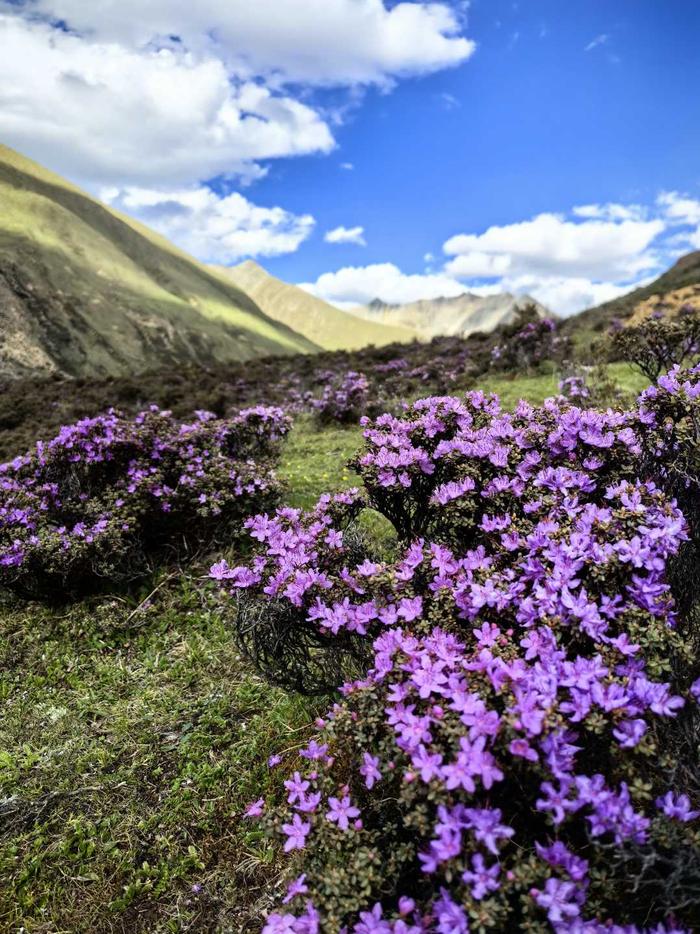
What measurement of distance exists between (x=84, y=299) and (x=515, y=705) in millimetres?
49051

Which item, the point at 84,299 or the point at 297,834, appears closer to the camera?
the point at 297,834

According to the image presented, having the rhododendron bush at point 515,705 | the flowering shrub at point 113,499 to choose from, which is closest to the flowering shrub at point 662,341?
the rhododendron bush at point 515,705

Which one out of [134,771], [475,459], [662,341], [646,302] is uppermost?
[646,302]

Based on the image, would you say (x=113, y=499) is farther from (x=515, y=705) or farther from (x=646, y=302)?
(x=646, y=302)

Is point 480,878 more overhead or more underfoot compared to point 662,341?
more underfoot

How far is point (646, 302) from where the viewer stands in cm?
2448

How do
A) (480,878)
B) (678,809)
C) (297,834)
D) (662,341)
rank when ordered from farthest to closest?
(662,341), (297,834), (678,809), (480,878)

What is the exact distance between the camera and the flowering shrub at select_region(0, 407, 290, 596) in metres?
4.70

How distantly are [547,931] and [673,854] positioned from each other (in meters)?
0.45

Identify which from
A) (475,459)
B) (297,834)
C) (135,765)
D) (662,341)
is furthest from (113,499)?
(662,341)

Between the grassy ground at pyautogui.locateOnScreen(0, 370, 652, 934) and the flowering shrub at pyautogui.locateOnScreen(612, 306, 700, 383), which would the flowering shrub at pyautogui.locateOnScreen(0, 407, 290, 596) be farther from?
the flowering shrub at pyautogui.locateOnScreen(612, 306, 700, 383)

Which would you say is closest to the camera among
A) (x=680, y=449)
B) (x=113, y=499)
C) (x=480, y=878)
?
(x=480, y=878)

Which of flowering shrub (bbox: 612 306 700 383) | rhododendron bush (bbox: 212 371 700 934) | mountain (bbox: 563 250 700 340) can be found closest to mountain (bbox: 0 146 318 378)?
mountain (bbox: 563 250 700 340)

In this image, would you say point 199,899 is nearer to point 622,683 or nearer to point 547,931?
point 547,931
